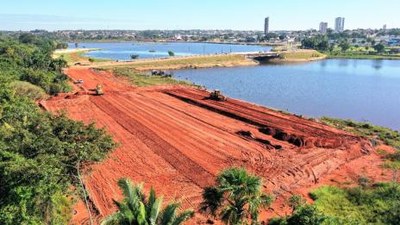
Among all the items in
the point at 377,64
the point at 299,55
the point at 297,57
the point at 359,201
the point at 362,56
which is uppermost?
the point at 359,201

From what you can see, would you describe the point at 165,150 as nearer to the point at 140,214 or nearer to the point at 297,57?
the point at 140,214

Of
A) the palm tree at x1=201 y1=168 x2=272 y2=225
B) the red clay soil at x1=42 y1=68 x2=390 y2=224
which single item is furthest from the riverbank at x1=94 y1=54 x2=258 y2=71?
the palm tree at x1=201 y1=168 x2=272 y2=225

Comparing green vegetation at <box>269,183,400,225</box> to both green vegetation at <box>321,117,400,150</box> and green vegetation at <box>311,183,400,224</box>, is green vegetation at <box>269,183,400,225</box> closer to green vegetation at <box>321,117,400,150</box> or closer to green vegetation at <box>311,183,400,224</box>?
green vegetation at <box>311,183,400,224</box>

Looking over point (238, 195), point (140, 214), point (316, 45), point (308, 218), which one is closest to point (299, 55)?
point (316, 45)

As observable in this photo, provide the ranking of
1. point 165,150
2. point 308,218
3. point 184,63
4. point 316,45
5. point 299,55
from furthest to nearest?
point 316,45, point 299,55, point 184,63, point 165,150, point 308,218

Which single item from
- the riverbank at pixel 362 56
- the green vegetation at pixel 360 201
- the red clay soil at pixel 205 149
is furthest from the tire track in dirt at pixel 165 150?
the riverbank at pixel 362 56

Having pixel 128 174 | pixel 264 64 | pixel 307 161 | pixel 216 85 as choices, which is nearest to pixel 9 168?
pixel 128 174

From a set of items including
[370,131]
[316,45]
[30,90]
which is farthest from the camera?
[316,45]

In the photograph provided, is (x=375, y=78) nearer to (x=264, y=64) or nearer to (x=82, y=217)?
(x=264, y=64)
